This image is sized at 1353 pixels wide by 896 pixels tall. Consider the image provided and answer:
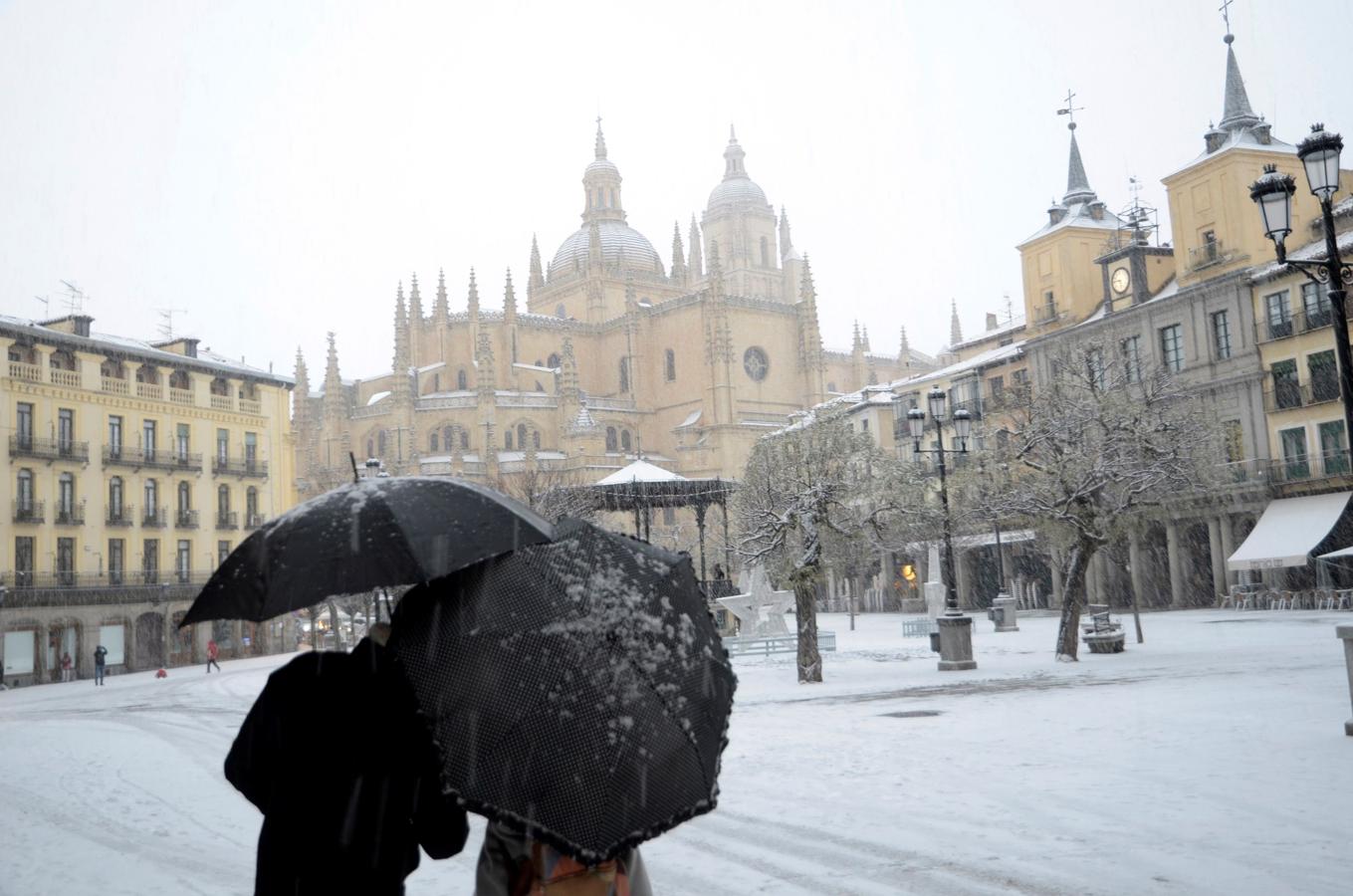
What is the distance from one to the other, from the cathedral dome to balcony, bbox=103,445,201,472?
41994 millimetres

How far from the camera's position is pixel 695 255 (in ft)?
342

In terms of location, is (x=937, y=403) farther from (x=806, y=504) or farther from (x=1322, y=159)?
(x=1322, y=159)

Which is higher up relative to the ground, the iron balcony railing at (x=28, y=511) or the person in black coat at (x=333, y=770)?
the iron balcony railing at (x=28, y=511)

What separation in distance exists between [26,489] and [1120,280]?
123 ft

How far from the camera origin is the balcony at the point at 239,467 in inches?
1729

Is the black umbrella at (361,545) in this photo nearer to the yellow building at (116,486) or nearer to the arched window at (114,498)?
the yellow building at (116,486)

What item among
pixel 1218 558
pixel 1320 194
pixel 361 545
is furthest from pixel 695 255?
pixel 361 545

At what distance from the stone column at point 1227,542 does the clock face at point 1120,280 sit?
944 centimetres

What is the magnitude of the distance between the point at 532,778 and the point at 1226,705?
11.1 meters

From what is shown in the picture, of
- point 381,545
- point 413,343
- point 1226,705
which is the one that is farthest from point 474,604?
point 413,343

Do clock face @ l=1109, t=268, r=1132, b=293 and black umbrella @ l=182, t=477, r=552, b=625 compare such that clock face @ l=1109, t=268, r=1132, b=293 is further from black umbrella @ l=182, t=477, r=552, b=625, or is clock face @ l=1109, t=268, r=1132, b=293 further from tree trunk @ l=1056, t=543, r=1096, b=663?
black umbrella @ l=182, t=477, r=552, b=625

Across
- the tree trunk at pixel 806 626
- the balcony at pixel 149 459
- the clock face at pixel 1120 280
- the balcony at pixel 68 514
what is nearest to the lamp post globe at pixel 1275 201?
the tree trunk at pixel 806 626

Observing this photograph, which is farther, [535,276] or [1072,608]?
[535,276]

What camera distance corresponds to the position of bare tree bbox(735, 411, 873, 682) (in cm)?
1952
